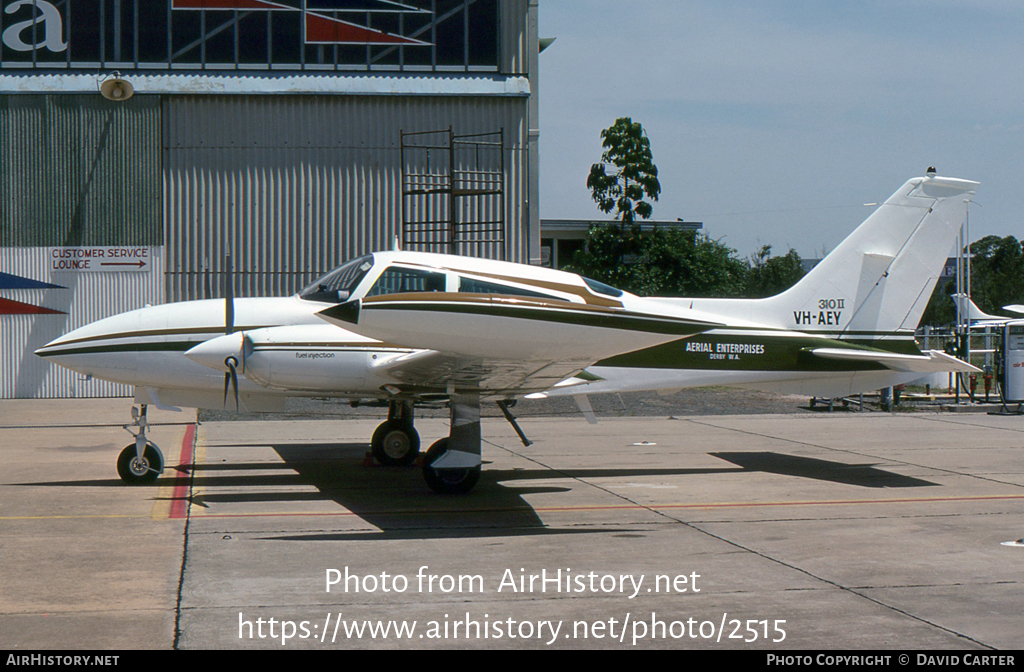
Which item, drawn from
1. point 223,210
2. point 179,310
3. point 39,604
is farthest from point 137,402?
point 223,210

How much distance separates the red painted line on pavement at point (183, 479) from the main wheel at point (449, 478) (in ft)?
8.30

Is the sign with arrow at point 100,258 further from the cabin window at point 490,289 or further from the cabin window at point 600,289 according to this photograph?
the cabin window at point 600,289

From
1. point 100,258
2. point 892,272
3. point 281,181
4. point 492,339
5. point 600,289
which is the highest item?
point 281,181

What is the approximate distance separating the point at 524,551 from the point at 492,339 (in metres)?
1.77

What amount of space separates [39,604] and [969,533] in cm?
746

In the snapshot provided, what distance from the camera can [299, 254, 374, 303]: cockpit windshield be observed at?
34.2 feet

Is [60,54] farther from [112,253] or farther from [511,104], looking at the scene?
[511,104]

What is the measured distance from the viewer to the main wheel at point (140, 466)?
1080 centimetres

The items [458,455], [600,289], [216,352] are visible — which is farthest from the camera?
[600,289]

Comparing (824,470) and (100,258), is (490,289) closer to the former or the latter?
(824,470)

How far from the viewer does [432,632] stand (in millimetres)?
5340

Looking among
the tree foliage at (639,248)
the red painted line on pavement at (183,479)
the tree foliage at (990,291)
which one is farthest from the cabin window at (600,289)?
the tree foliage at (990,291)

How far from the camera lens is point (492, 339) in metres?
7.89

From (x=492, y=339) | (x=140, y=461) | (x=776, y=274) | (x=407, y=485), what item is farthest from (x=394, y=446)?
(x=776, y=274)
